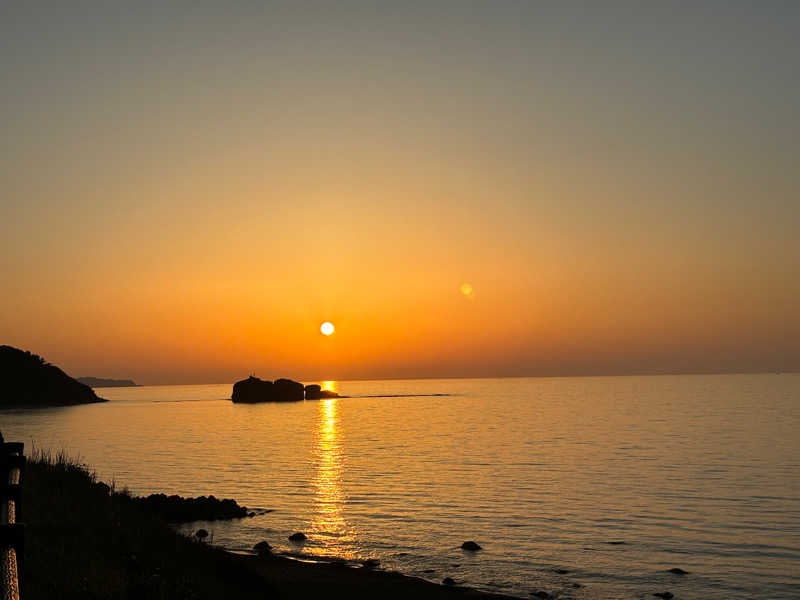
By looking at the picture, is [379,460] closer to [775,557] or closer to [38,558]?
[775,557]

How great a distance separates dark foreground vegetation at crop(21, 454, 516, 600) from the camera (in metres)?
13.6

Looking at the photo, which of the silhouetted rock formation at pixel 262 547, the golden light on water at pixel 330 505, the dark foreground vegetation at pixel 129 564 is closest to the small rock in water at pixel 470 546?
the golden light on water at pixel 330 505

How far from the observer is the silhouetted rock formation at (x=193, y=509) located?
40.2 meters

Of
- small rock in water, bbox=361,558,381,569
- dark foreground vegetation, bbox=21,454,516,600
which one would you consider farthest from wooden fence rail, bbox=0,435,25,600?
small rock in water, bbox=361,558,381,569

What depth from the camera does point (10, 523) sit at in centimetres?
602

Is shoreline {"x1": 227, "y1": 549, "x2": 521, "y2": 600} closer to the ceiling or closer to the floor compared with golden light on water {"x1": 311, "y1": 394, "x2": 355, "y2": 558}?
closer to the ceiling

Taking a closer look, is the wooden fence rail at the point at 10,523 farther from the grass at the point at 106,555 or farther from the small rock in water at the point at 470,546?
the small rock in water at the point at 470,546

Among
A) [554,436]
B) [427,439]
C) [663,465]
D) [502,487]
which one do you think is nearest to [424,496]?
[502,487]

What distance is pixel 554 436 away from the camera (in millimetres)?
98062

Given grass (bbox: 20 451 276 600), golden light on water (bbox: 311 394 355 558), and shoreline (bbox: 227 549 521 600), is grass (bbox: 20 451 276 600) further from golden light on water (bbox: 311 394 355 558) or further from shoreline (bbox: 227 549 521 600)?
golden light on water (bbox: 311 394 355 558)

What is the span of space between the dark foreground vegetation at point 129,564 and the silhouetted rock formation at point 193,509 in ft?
38.4

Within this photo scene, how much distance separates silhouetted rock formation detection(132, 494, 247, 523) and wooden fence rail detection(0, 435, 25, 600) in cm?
3493

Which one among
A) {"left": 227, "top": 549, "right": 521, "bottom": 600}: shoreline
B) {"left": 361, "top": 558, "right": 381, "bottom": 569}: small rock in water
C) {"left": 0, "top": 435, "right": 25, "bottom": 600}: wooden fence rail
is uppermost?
{"left": 0, "top": 435, "right": 25, "bottom": 600}: wooden fence rail

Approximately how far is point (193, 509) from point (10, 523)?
3758 centimetres
